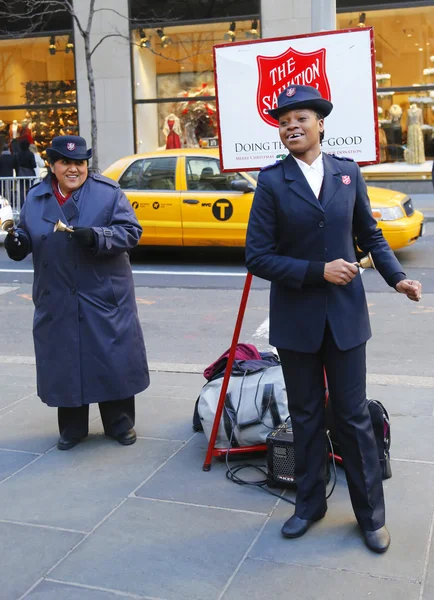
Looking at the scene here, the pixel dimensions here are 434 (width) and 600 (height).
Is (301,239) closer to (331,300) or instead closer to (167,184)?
(331,300)

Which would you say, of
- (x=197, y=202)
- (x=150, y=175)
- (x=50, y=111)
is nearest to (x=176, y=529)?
(x=197, y=202)

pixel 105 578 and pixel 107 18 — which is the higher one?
pixel 107 18

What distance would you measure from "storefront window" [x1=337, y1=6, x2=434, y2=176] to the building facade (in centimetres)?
2

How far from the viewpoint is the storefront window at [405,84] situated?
19344 millimetres

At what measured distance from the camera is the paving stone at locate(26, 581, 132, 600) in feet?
10.7

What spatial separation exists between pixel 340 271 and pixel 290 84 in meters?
1.60

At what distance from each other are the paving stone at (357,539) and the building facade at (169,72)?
15.7m

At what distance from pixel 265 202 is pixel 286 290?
395mm

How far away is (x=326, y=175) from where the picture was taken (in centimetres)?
356

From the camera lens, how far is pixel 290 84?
4.52 m

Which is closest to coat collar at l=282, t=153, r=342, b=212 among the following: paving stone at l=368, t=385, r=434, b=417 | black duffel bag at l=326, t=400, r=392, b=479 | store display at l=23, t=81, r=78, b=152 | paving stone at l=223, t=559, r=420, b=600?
black duffel bag at l=326, t=400, r=392, b=479

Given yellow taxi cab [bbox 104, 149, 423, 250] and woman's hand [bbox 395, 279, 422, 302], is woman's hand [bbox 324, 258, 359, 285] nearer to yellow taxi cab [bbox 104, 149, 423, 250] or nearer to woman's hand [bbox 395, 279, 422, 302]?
woman's hand [bbox 395, 279, 422, 302]

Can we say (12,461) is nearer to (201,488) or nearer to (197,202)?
(201,488)

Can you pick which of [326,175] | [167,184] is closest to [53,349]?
[326,175]
